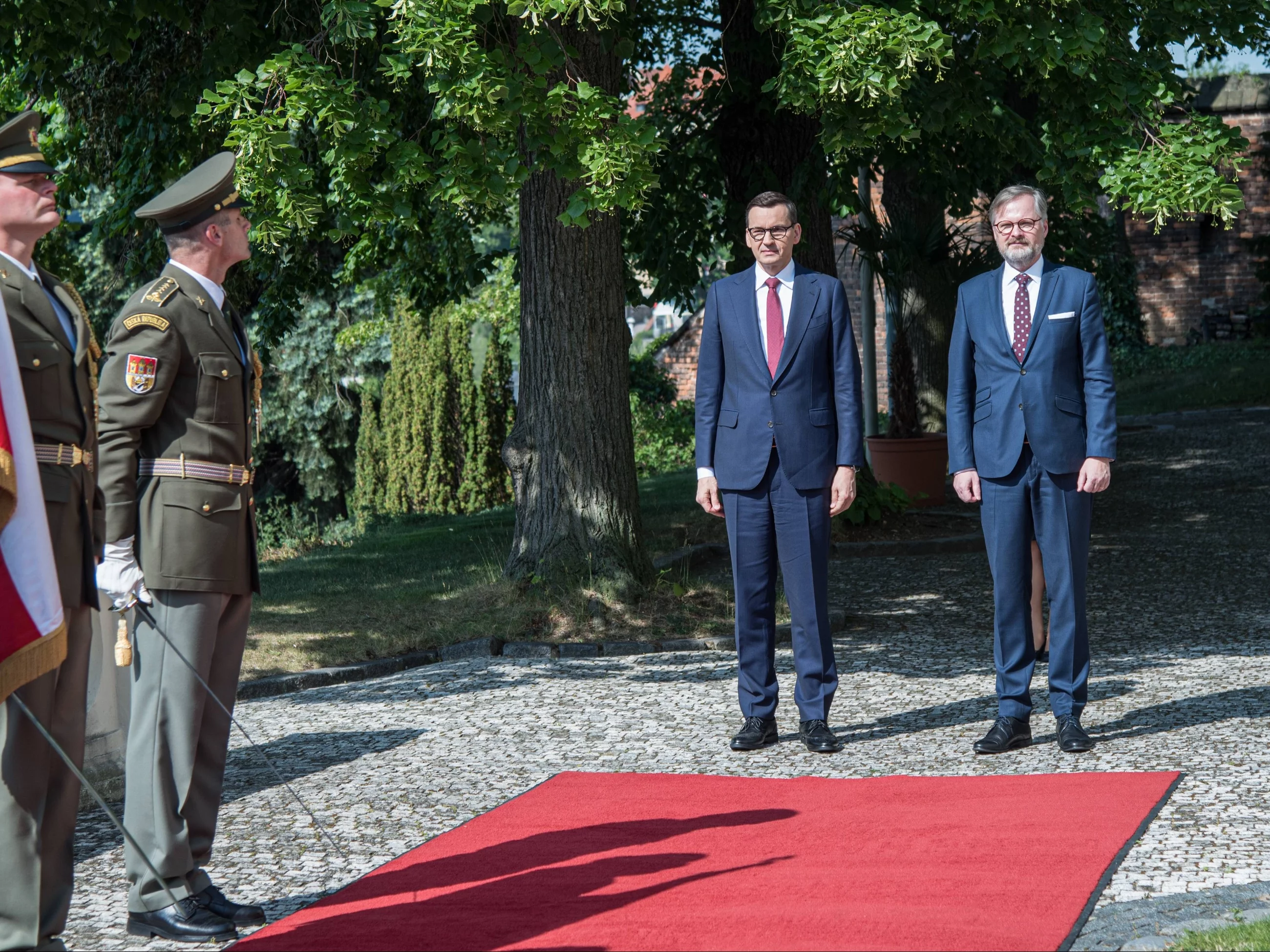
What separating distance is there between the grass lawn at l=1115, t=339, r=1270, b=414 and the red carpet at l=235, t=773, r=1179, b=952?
16.4 metres

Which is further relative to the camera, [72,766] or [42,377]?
[42,377]

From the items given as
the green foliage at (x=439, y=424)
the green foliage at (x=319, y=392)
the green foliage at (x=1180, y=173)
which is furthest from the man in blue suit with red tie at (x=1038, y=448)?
the green foliage at (x=319, y=392)

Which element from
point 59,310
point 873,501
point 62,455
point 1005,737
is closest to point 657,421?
point 873,501

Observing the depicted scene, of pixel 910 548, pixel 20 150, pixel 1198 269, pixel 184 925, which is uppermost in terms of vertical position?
pixel 1198 269

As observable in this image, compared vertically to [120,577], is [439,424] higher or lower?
higher

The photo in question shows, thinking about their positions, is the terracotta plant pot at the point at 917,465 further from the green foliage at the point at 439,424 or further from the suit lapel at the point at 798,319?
the green foliage at the point at 439,424

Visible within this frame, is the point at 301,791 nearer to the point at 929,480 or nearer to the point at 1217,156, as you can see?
the point at 1217,156

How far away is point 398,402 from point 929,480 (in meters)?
11.6

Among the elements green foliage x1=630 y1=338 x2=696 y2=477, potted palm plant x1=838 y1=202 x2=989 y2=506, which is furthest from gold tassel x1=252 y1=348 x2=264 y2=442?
green foliage x1=630 y1=338 x2=696 y2=477

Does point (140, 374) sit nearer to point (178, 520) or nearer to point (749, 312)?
point (178, 520)

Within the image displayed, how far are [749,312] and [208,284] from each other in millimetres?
2633

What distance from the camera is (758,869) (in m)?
4.32

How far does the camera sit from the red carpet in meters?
3.76

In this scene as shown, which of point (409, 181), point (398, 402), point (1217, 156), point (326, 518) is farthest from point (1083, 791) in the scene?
point (326, 518)
